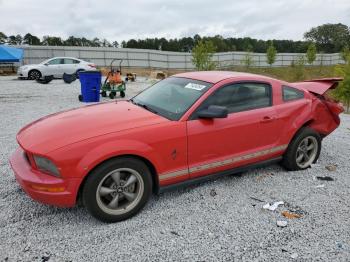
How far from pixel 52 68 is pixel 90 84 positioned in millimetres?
10448

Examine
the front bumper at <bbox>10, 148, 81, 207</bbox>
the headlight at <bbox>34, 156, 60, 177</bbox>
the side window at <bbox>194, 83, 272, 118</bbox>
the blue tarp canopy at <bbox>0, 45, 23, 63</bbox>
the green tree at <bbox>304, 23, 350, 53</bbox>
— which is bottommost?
the front bumper at <bbox>10, 148, 81, 207</bbox>

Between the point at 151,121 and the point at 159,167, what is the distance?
537 millimetres

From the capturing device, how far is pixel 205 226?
3422 mm

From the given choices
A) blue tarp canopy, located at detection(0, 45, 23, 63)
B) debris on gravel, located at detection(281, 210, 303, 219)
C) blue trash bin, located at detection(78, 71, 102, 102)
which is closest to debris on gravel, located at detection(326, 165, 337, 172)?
debris on gravel, located at detection(281, 210, 303, 219)

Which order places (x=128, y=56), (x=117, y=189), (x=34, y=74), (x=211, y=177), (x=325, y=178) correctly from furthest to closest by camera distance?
1. (x=128, y=56)
2. (x=34, y=74)
3. (x=325, y=178)
4. (x=211, y=177)
5. (x=117, y=189)

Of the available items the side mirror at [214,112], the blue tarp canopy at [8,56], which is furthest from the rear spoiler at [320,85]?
the blue tarp canopy at [8,56]

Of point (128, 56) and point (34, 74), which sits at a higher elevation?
point (128, 56)

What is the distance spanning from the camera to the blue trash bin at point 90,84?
37.3 feet

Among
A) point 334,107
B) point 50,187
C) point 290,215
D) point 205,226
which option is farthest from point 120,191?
point 334,107

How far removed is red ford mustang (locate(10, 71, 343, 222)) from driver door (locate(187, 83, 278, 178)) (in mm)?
13

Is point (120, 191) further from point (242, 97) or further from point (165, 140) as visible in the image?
point (242, 97)

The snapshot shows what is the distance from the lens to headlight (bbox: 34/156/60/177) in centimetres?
313

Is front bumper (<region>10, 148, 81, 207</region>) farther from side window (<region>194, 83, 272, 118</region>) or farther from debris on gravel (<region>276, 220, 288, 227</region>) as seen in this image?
debris on gravel (<region>276, 220, 288, 227</region>)

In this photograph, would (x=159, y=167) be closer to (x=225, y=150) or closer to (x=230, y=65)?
(x=225, y=150)
